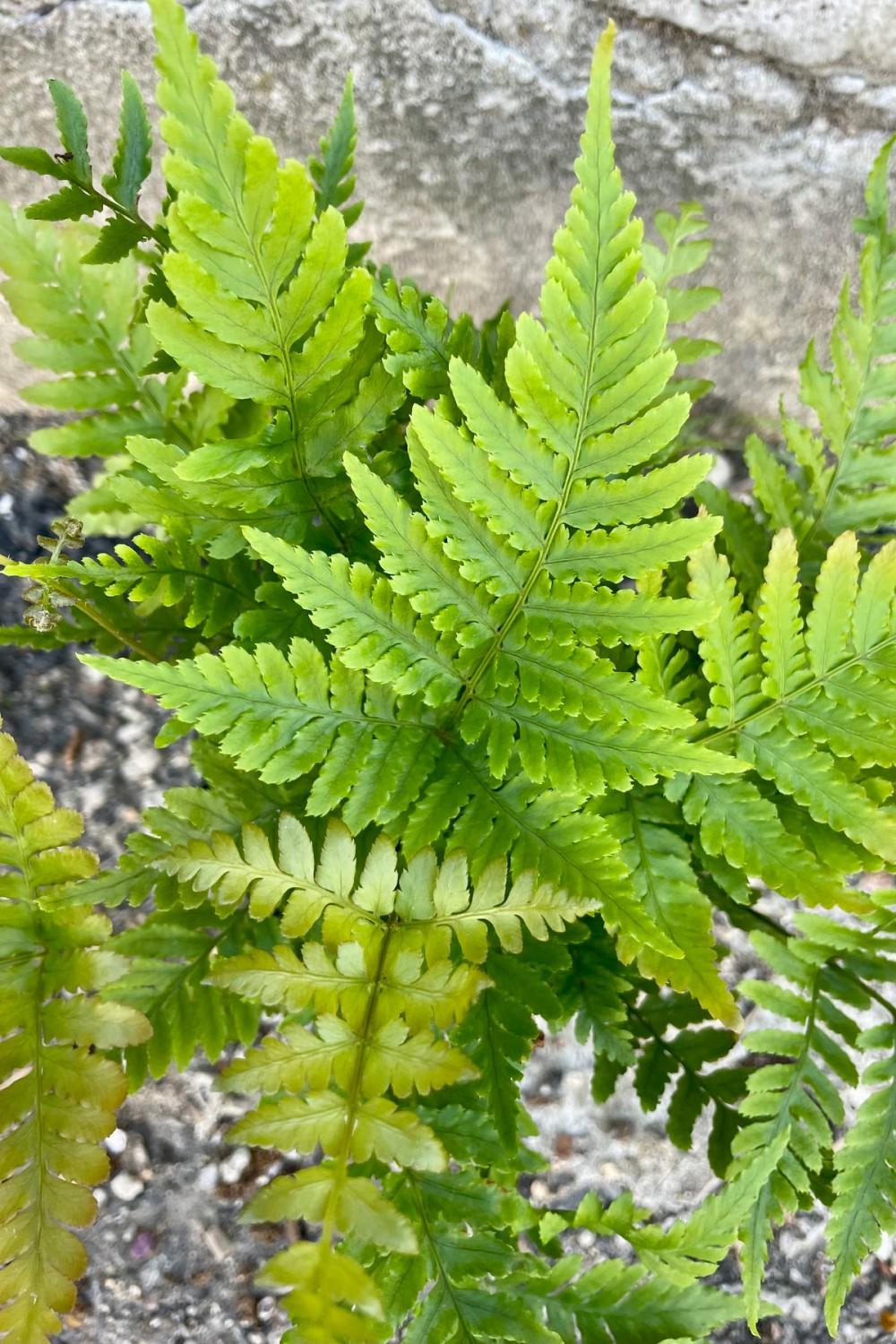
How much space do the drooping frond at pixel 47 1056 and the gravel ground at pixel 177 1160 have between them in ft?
2.89

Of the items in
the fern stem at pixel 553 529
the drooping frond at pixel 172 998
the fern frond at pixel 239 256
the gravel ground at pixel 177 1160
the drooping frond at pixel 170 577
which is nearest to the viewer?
the fern frond at pixel 239 256

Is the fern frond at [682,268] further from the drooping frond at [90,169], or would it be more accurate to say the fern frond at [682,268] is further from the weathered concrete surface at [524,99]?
the drooping frond at [90,169]

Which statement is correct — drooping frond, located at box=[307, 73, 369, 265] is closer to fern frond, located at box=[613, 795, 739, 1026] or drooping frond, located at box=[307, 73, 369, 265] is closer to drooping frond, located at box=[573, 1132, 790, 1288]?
fern frond, located at box=[613, 795, 739, 1026]

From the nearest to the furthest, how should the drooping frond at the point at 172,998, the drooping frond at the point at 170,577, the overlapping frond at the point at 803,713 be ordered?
1. the drooping frond at the point at 170,577
2. the overlapping frond at the point at 803,713
3. the drooping frond at the point at 172,998

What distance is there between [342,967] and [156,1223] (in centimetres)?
113

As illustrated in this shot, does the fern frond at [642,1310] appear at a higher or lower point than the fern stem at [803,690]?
lower

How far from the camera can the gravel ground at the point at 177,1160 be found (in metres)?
1.63

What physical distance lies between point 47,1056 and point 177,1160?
1.00 metres

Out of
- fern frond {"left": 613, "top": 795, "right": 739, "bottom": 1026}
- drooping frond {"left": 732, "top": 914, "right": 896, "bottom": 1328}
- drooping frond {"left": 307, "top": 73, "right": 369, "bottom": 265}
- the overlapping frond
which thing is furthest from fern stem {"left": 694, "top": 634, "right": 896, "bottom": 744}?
drooping frond {"left": 307, "top": 73, "right": 369, "bottom": 265}

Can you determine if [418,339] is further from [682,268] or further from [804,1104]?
[804,1104]

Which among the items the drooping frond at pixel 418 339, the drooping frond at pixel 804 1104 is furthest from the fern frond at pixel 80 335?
the drooping frond at pixel 804 1104

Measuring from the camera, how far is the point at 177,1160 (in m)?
1.68

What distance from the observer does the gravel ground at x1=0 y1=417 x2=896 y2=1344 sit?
5.34ft

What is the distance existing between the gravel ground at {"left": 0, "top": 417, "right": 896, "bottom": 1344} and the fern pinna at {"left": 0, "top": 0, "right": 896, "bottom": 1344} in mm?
540
